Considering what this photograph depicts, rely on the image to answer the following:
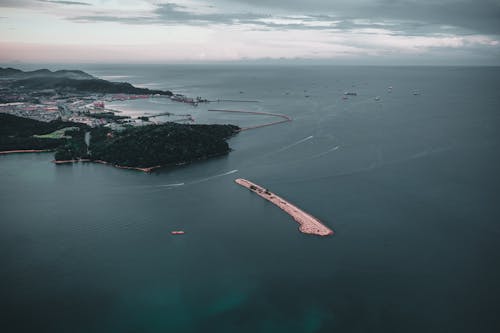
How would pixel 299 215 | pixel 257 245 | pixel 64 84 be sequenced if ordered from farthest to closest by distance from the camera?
pixel 64 84 → pixel 299 215 → pixel 257 245

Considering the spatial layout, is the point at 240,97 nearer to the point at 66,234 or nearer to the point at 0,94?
the point at 0,94

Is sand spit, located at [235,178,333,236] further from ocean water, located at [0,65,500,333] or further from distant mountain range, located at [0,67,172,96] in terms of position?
distant mountain range, located at [0,67,172,96]

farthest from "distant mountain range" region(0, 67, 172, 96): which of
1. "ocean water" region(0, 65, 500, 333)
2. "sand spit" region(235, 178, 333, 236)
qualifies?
"sand spit" region(235, 178, 333, 236)

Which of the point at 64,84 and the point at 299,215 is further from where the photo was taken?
the point at 64,84

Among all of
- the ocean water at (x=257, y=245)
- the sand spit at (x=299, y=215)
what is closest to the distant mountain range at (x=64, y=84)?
the ocean water at (x=257, y=245)

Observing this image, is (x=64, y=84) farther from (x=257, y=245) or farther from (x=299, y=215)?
(x=257, y=245)

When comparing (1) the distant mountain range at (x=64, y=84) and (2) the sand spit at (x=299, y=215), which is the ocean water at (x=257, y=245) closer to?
(2) the sand spit at (x=299, y=215)

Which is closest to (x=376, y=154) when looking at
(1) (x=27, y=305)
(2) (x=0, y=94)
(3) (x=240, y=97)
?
(1) (x=27, y=305)

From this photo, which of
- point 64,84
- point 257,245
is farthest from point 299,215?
point 64,84
